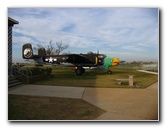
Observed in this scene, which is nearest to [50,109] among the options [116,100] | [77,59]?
[116,100]

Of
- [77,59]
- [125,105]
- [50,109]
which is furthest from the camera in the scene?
[77,59]

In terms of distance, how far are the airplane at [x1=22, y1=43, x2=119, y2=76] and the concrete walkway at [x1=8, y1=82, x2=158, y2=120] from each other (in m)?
0.89

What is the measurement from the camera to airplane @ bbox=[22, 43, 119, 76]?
15.2 feet

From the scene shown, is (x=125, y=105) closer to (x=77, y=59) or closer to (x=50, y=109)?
(x=50, y=109)

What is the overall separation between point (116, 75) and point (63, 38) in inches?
118

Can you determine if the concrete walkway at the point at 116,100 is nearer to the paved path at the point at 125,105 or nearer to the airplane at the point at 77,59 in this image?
the paved path at the point at 125,105

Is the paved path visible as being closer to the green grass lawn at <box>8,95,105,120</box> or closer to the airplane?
the green grass lawn at <box>8,95,105,120</box>

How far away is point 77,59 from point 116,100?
307cm

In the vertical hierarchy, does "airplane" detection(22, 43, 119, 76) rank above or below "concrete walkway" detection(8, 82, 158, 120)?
above

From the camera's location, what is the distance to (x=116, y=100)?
12.8ft

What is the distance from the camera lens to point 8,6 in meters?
3.39

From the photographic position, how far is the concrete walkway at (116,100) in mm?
3322

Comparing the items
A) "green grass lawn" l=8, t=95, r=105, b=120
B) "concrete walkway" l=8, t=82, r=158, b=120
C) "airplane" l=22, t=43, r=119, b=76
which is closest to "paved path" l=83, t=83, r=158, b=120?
"concrete walkway" l=8, t=82, r=158, b=120
